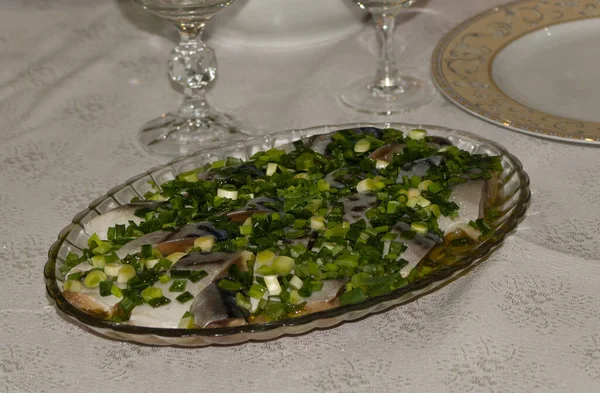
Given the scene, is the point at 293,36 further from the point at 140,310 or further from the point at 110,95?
the point at 140,310

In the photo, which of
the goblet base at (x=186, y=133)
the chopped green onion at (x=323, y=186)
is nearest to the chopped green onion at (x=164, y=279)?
the chopped green onion at (x=323, y=186)

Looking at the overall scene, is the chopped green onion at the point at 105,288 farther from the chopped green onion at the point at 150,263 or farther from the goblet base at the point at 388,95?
the goblet base at the point at 388,95

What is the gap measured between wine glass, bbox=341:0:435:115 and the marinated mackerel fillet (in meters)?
0.31

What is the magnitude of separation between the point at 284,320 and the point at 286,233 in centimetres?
12

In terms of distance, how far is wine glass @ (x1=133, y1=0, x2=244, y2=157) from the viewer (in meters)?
1.38

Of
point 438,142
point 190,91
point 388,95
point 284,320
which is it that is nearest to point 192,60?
point 190,91

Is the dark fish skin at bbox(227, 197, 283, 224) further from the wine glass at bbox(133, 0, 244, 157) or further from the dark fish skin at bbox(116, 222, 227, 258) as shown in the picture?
the wine glass at bbox(133, 0, 244, 157)

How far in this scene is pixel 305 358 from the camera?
3.26ft

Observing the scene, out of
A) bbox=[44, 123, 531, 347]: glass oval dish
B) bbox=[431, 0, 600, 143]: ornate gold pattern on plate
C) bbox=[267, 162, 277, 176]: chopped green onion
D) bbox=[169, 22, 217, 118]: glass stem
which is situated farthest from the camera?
bbox=[169, 22, 217, 118]: glass stem

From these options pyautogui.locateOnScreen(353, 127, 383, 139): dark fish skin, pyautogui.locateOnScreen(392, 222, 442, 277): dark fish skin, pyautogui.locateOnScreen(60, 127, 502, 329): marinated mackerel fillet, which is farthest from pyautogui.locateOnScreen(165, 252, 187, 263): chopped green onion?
pyautogui.locateOnScreen(353, 127, 383, 139): dark fish skin

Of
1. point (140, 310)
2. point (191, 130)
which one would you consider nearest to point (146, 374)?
point (140, 310)

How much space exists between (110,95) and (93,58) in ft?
0.51

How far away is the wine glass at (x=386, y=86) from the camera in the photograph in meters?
1.49

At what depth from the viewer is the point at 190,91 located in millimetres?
1500
